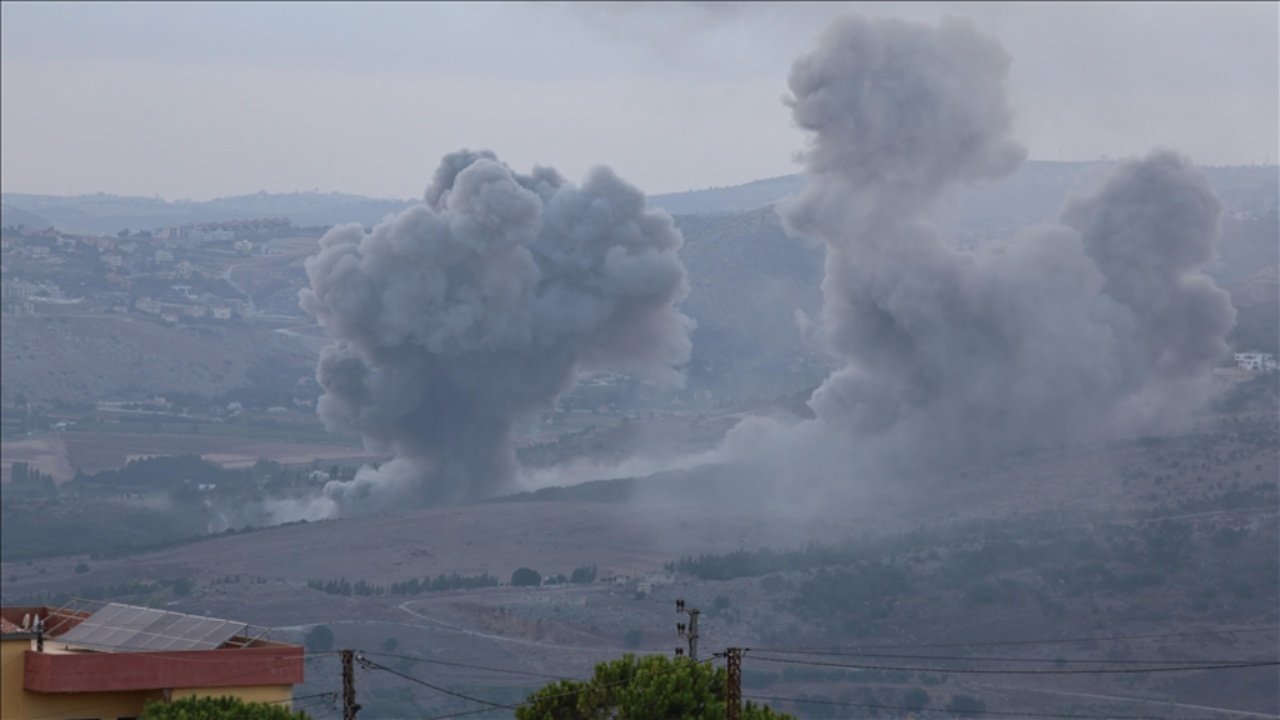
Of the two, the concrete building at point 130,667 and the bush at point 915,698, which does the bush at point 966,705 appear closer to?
the bush at point 915,698

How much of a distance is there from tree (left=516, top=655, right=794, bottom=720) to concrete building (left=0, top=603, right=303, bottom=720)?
223 inches

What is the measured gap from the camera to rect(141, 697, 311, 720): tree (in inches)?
1268

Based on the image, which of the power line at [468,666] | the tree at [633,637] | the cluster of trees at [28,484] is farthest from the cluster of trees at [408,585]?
the cluster of trees at [28,484]

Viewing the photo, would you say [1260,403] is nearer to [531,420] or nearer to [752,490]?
[752,490]

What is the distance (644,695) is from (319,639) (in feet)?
165

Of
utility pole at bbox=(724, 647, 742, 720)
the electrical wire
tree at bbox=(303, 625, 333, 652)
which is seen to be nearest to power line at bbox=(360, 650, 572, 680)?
tree at bbox=(303, 625, 333, 652)

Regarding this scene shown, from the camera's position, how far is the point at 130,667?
33375mm

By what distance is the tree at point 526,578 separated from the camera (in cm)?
9844

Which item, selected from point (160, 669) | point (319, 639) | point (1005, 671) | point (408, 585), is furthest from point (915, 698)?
point (160, 669)

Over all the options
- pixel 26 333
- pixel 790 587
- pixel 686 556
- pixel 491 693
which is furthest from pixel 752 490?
pixel 26 333

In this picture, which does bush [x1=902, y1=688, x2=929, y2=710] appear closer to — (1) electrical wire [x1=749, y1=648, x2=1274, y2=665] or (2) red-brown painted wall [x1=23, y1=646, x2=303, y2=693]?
(1) electrical wire [x1=749, y1=648, x2=1274, y2=665]

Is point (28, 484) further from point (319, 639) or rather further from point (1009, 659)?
point (1009, 659)

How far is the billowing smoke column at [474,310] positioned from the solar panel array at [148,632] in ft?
245

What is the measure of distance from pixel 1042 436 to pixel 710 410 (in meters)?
52.7
